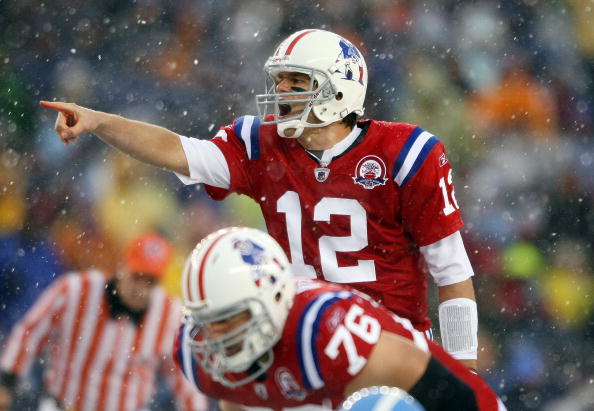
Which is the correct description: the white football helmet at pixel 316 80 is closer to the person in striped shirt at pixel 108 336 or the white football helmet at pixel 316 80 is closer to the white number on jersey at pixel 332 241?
the white number on jersey at pixel 332 241

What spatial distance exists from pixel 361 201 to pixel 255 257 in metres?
0.71

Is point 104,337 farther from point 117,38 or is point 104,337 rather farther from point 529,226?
point 529,226

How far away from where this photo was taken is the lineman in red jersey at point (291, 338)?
6.95ft

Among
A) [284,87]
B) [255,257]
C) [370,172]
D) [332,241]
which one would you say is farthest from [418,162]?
[255,257]

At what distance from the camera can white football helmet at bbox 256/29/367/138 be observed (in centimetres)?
278

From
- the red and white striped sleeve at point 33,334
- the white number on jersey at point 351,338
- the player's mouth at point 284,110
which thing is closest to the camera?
the white number on jersey at point 351,338

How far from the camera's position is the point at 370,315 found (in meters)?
2.19

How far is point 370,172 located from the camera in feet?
9.16

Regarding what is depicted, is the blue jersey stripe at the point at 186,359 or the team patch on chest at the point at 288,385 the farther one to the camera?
the blue jersey stripe at the point at 186,359

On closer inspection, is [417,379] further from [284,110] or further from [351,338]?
[284,110]

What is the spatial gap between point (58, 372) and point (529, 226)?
2707 millimetres

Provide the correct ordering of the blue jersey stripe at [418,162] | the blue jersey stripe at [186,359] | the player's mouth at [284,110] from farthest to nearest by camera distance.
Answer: the player's mouth at [284,110] → the blue jersey stripe at [418,162] → the blue jersey stripe at [186,359]

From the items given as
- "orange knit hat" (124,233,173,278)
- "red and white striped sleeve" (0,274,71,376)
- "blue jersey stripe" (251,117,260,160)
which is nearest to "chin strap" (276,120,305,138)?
"blue jersey stripe" (251,117,260,160)

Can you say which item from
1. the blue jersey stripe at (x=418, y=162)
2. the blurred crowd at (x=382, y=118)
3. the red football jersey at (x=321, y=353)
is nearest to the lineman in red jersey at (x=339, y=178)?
the blue jersey stripe at (x=418, y=162)
